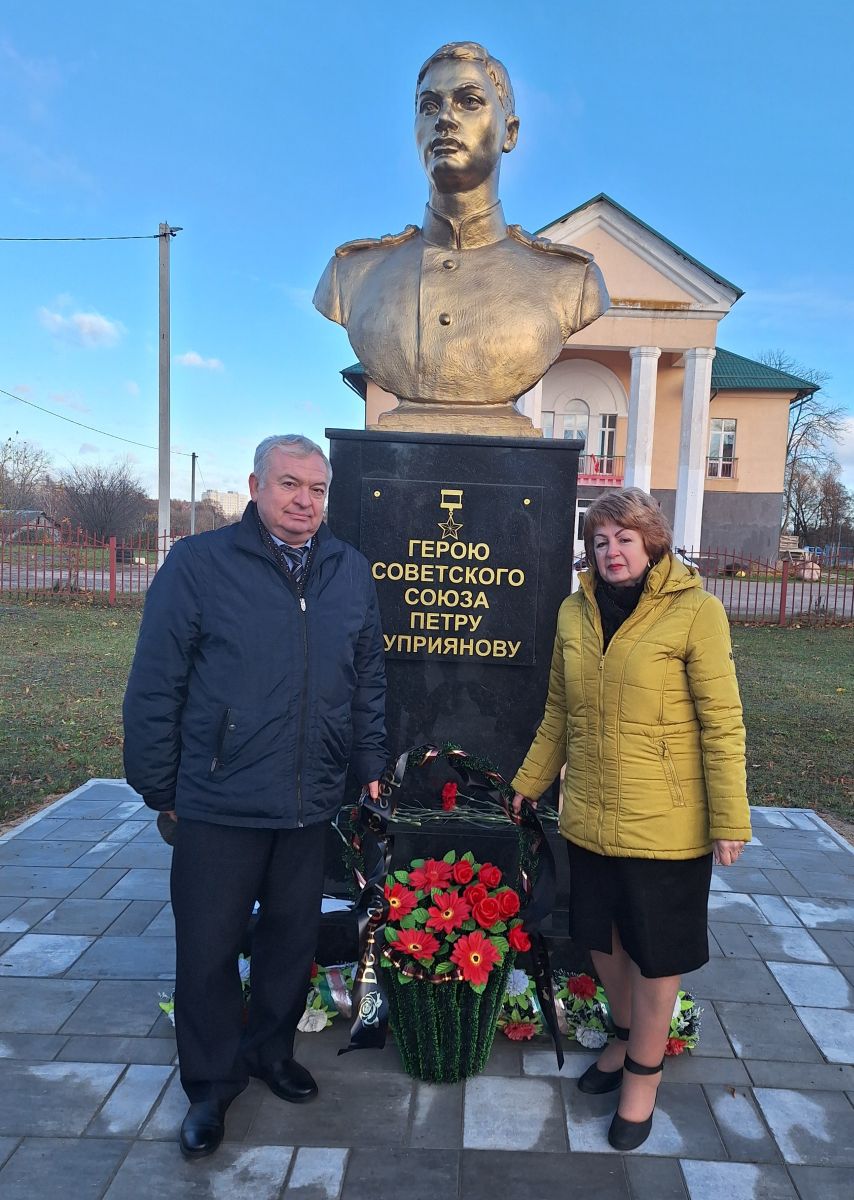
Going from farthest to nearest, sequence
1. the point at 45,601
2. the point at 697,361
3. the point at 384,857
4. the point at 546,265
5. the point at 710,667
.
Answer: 1. the point at 697,361
2. the point at 45,601
3. the point at 546,265
4. the point at 384,857
5. the point at 710,667

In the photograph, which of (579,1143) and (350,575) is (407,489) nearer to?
(350,575)

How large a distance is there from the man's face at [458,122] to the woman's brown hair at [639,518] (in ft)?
5.09

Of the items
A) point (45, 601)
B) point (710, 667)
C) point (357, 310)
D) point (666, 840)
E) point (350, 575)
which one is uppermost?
point (357, 310)

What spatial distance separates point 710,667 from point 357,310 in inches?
82.0

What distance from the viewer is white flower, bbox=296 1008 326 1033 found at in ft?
9.04

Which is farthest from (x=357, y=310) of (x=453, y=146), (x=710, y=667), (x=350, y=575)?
(x=710, y=667)

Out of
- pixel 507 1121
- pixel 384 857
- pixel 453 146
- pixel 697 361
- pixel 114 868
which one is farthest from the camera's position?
pixel 697 361

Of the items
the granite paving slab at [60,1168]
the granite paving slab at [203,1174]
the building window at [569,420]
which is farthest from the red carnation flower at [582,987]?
the building window at [569,420]

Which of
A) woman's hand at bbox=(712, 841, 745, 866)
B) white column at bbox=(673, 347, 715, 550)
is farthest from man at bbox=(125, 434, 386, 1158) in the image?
white column at bbox=(673, 347, 715, 550)

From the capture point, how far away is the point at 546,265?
3.35 metres

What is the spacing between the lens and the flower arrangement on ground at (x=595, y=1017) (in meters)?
2.69

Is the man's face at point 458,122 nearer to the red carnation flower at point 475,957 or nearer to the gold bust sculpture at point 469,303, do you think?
the gold bust sculpture at point 469,303

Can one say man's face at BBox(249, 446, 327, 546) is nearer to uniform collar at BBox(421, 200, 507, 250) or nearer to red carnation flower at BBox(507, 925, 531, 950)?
red carnation flower at BBox(507, 925, 531, 950)

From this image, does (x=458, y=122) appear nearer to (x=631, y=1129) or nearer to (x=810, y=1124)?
(x=631, y=1129)
